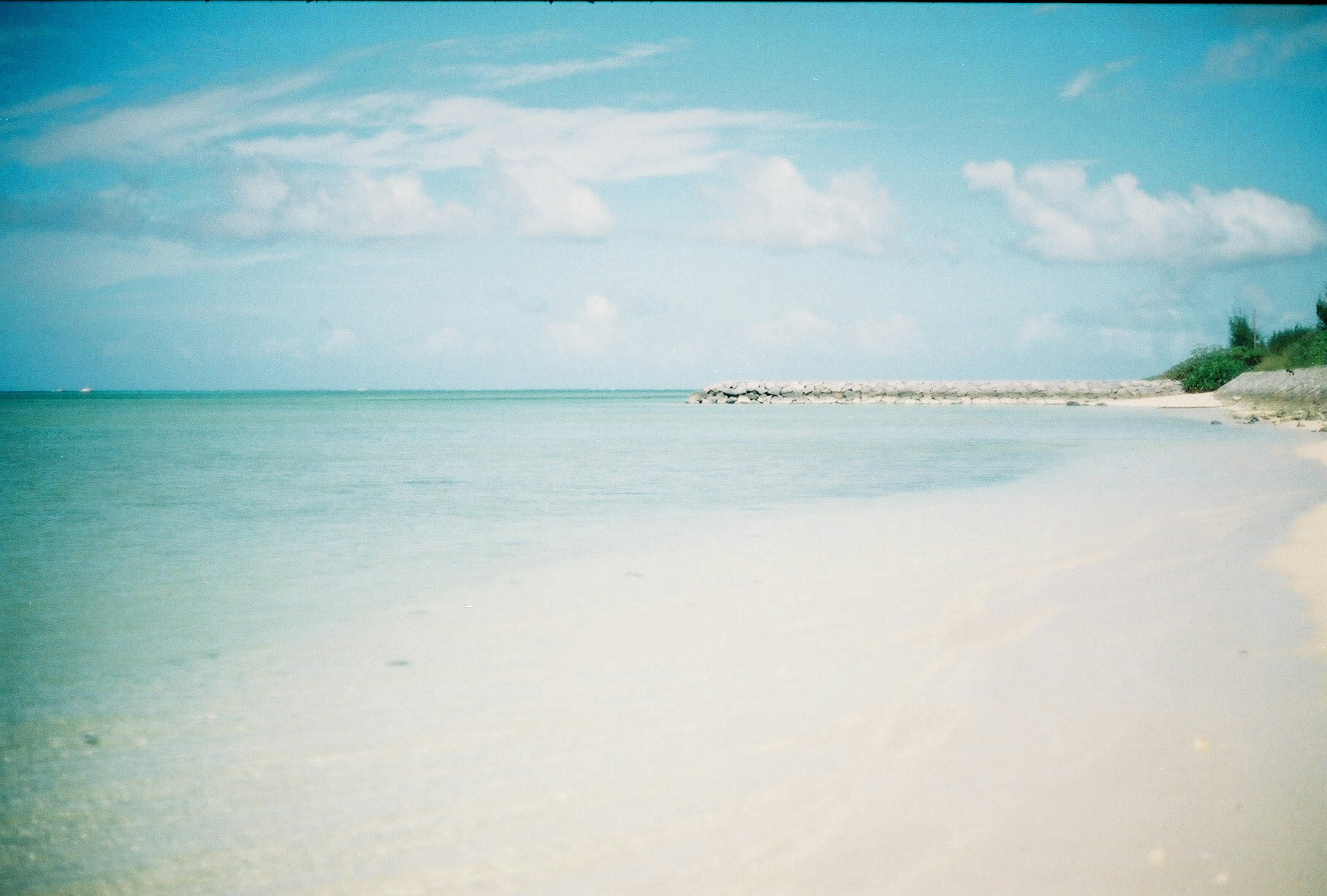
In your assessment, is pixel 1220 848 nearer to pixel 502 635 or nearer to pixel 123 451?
pixel 502 635

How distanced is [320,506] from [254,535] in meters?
1.91

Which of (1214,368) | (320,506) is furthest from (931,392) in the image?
(320,506)

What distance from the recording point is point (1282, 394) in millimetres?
31406

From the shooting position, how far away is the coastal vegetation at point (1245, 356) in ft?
120

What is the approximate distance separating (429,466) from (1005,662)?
39.3 ft

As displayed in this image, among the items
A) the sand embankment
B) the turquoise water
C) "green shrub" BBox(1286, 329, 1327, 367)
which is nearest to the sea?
the turquoise water

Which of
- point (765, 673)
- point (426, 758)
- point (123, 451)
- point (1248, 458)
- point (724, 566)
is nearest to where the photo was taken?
point (426, 758)

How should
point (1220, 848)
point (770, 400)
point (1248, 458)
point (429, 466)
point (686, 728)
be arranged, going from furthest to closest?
1. point (770, 400)
2. point (429, 466)
3. point (1248, 458)
4. point (686, 728)
5. point (1220, 848)

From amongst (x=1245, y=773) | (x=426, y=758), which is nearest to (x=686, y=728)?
(x=426, y=758)

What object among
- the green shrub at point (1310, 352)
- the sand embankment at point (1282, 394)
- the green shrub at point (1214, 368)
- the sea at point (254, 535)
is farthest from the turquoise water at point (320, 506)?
the green shrub at point (1214, 368)

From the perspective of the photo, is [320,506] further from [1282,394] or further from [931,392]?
[931,392]

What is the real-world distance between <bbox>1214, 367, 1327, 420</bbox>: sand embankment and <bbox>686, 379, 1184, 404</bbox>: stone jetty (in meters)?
11.3

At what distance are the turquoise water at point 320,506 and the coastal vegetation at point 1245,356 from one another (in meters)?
15.9

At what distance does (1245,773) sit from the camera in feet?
9.20
